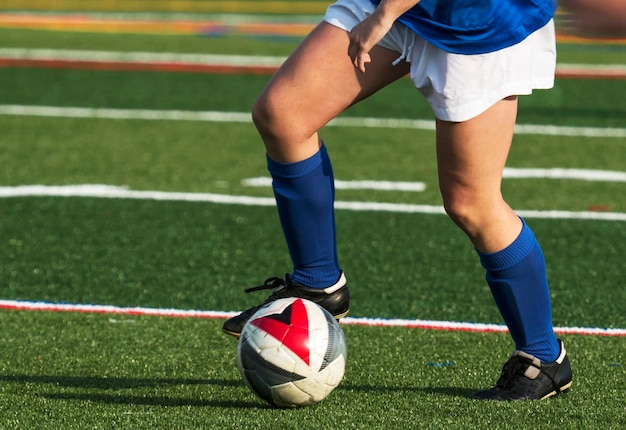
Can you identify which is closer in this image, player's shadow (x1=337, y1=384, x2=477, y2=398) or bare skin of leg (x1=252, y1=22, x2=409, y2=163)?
bare skin of leg (x1=252, y1=22, x2=409, y2=163)

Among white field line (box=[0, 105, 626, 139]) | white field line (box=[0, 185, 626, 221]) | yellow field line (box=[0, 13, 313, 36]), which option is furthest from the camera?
yellow field line (box=[0, 13, 313, 36])

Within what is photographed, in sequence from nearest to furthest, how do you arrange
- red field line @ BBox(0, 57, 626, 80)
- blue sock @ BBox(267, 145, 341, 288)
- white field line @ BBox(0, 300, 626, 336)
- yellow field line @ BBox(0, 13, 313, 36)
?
blue sock @ BBox(267, 145, 341, 288)
white field line @ BBox(0, 300, 626, 336)
red field line @ BBox(0, 57, 626, 80)
yellow field line @ BBox(0, 13, 313, 36)

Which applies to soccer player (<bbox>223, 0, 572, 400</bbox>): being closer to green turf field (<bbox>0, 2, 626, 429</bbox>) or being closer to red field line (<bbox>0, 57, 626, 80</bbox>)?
green turf field (<bbox>0, 2, 626, 429</bbox>)

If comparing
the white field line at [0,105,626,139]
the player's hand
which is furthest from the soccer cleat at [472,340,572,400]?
the white field line at [0,105,626,139]

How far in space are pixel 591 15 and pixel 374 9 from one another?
1498 mm

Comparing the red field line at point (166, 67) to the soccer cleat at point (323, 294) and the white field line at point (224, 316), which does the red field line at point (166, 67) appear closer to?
the white field line at point (224, 316)

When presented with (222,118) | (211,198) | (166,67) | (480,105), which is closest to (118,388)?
(480,105)

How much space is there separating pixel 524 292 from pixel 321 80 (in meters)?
0.88

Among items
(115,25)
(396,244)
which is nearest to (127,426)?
(396,244)

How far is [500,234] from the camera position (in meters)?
3.54

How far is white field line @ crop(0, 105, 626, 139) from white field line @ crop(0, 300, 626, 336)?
5.27 meters

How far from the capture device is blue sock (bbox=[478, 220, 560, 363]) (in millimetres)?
3576

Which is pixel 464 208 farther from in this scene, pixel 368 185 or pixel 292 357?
pixel 368 185

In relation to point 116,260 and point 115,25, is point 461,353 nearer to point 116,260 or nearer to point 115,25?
point 116,260
